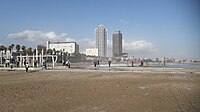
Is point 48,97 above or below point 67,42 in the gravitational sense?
below

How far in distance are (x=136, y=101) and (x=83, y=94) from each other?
295cm

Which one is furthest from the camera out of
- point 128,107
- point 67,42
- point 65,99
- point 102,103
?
point 67,42

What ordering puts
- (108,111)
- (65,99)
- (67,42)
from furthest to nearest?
(67,42)
(65,99)
(108,111)

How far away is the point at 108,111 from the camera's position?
27.8ft

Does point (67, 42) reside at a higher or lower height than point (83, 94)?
higher

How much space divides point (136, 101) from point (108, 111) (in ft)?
7.42

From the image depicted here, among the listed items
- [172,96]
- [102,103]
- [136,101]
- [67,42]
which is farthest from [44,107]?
[67,42]

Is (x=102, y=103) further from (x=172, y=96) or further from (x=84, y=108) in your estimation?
(x=172, y=96)

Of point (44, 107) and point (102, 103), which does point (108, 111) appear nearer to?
point (102, 103)

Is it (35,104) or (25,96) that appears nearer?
(35,104)

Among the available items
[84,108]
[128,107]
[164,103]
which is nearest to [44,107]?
[84,108]

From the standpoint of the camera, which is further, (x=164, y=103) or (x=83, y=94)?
(x=83, y=94)

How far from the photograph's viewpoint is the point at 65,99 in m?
10.6

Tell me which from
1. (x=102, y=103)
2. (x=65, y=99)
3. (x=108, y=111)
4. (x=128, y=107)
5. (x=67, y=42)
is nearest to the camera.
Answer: (x=108, y=111)
